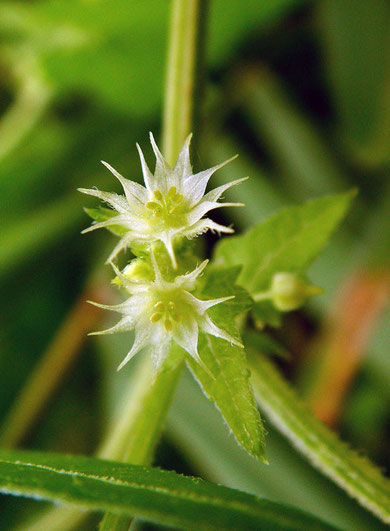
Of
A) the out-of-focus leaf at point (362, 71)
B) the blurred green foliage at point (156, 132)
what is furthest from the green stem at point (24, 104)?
the out-of-focus leaf at point (362, 71)

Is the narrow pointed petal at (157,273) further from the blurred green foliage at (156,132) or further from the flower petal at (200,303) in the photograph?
the blurred green foliage at (156,132)

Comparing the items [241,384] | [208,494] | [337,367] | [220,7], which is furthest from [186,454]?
[220,7]

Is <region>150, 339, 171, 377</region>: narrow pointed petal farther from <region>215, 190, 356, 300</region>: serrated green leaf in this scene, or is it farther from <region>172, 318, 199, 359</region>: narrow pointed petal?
<region>215, 190, 356, 300</region>: serrated green leaf

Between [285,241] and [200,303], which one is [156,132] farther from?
[200,303]

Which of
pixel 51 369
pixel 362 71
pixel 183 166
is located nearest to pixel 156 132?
pixel 362 71

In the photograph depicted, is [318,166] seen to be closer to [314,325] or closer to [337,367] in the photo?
[314,325]

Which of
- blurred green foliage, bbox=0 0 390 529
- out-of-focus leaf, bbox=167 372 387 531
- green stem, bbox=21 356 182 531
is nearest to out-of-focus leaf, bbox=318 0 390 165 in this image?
blurred green foliage, bbox=0 0 390 529
